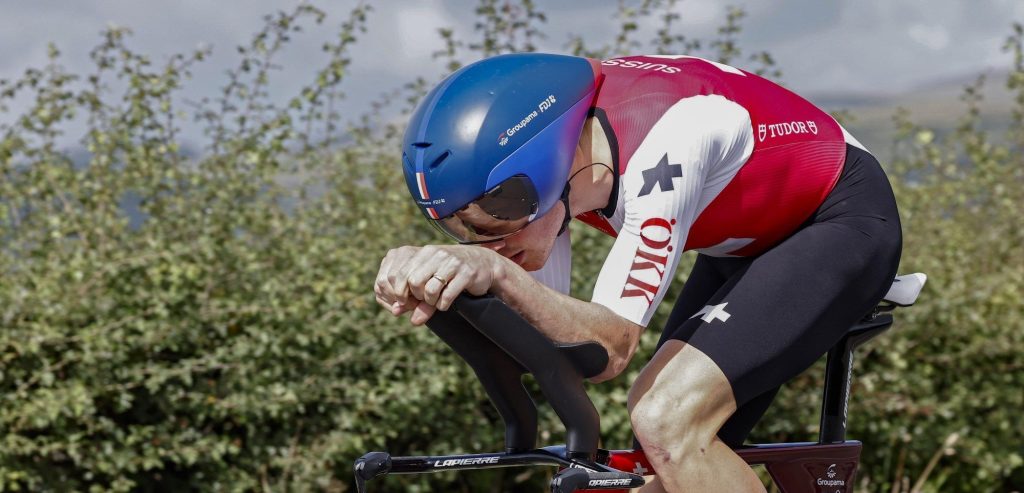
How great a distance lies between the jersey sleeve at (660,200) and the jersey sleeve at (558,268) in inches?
15.5

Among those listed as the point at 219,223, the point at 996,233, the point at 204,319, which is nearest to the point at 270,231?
the point at 219,223

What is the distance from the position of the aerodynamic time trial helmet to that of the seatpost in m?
1.03

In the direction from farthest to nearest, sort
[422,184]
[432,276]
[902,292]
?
[902,292] → [422,184] → [432,276]

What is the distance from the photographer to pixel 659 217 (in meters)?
2.46

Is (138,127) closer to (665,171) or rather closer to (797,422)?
(797,422)

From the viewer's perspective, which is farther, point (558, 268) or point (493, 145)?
point (558, 268)

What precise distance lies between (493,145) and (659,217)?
38 cm

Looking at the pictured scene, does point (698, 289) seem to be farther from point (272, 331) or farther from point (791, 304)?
point (272, 331)

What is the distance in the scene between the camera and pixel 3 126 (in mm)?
6012

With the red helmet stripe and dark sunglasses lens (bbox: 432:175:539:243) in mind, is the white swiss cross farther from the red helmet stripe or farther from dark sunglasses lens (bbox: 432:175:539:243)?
the red helmet stripe

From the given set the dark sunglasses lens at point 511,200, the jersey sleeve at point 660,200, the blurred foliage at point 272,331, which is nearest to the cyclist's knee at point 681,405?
the jersey sleeve at point 660,200

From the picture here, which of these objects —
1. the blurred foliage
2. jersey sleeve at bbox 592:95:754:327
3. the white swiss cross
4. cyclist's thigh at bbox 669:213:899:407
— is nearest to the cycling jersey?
jersey sleeve at bbox 592:95:754:327

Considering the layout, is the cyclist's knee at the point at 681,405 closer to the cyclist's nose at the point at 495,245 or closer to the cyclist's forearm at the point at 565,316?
the cyclist's forearm at the point at 565,316

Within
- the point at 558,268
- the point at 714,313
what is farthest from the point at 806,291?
the point at 558,268
